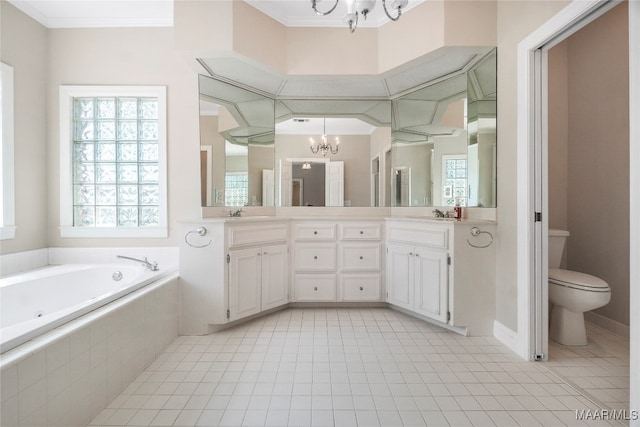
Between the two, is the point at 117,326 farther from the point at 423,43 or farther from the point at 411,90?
the point at 411,90

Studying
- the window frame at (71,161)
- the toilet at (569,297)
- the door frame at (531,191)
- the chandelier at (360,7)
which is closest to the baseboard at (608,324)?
the toilet at (569,297)

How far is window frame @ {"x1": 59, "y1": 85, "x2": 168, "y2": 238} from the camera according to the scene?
2.73m

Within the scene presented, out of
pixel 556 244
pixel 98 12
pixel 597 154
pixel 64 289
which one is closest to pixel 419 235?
pixel 556 244

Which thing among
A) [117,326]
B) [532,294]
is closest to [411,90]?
[532,294]

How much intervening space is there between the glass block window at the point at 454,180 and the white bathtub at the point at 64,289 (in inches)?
100

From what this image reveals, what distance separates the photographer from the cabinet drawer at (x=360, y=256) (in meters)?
2.93

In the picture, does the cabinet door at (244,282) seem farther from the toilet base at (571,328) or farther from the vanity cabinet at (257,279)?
the toilet base at (571,328)

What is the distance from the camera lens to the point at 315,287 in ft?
9.62

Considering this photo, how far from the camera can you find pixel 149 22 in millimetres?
2711

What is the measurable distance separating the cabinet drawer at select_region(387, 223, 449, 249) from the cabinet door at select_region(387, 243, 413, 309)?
0.08 meters

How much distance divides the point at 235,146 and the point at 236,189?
1.39ft

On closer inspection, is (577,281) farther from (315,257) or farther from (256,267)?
(256,267)

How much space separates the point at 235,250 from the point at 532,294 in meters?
2.15

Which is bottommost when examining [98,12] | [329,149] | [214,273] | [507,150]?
[214,273]
